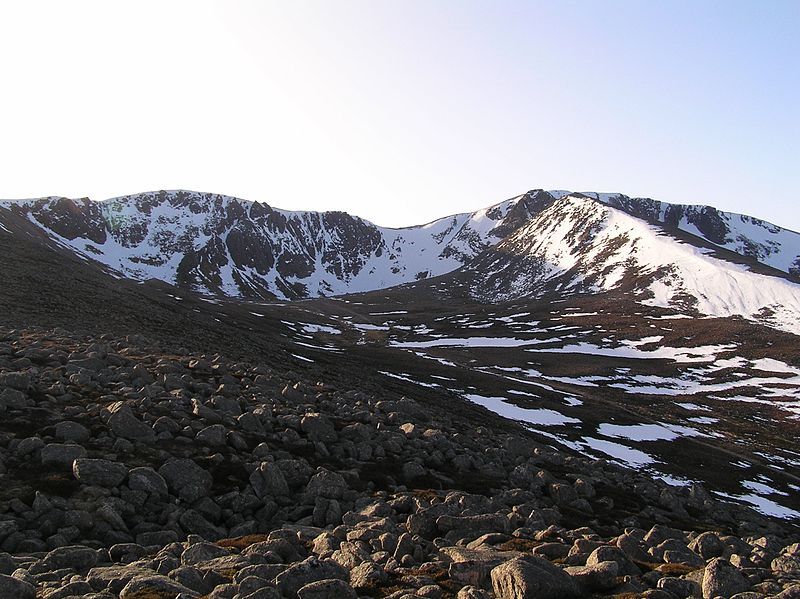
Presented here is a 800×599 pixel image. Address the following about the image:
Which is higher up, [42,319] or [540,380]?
[42,319]

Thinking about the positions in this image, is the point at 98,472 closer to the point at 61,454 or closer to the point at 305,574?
the point at 61,454

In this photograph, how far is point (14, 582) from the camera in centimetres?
714

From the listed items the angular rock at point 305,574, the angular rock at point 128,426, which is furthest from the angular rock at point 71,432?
the angular rock at point 305,574

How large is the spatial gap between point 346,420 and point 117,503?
37.0 feet

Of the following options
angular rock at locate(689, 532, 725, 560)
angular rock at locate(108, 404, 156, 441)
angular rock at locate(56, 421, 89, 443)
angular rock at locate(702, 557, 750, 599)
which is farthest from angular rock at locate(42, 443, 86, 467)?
angular rock at locate(689, 532, 725, 560)

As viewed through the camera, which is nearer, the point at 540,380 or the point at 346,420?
the point at 346,420

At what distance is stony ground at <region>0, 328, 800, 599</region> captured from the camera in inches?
335

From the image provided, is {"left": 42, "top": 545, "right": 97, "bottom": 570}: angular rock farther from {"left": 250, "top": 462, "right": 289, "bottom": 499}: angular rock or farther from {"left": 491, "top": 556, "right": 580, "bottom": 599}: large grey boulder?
{"left": 491, "top": 556, "right": 580, "bottom": 599}: large grey boulder

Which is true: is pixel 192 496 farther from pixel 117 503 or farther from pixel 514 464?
pixel 514 464

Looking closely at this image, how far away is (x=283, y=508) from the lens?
1365 cm

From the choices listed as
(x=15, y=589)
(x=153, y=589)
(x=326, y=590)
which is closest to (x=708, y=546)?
(x=326, y=590)

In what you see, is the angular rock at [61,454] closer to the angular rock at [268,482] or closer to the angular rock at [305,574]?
the angular rock at [268,482]

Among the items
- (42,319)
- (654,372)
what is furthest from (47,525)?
(654,372)

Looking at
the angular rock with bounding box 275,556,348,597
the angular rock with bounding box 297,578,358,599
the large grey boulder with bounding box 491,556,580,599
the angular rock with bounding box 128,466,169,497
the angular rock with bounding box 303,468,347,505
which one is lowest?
the angular rock with bounding box 303,468,347,505
